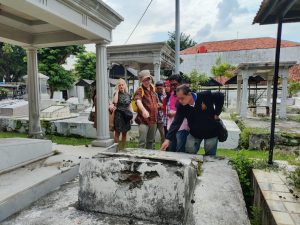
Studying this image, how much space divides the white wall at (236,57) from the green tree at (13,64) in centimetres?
2104

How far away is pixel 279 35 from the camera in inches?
152

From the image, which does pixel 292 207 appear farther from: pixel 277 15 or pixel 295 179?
pixel 277 15

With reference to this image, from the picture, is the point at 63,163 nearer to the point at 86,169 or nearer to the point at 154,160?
the point at 86,169

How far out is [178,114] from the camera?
3.66 meters

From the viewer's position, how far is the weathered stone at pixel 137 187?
2051 millimetres

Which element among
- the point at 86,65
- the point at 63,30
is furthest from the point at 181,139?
the point at 86,65

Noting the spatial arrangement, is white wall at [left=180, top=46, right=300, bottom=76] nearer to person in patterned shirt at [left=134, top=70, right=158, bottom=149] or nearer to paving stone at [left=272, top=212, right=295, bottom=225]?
person in patterned shirt at [left=134, top=70, right=158, bottom=149]

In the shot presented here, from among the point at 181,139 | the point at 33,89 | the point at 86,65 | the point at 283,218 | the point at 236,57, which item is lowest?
the point at 283,218

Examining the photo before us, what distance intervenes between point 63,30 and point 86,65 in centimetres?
2467

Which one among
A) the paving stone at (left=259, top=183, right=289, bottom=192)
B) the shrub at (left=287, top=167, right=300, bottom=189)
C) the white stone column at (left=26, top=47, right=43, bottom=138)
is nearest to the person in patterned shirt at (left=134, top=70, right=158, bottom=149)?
the paving stone at (left=259, top=183, right=289, bottom=192)

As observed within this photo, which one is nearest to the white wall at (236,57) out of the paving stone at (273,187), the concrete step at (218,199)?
the paving stone at (273,187)

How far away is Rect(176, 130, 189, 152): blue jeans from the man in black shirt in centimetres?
18

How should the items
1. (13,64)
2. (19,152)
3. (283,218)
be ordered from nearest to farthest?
(283,218) → (19,152) → (13,64)

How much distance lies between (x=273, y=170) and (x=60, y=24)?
4107 millimetres
